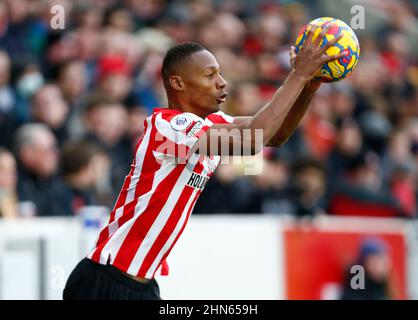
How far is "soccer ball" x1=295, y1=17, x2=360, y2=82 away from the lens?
5441 millimetres

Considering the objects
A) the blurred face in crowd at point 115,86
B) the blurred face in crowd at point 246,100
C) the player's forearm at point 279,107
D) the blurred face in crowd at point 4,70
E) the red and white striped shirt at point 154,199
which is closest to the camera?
the player's forearm at point 279,107

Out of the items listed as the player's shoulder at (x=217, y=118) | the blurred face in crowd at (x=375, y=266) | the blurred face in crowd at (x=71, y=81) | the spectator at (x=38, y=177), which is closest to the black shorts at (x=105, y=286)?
the player's shoulder at (x=217, y=118)

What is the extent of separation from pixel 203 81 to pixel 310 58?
69cm

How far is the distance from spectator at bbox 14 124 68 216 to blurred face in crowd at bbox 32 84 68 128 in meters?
0.73

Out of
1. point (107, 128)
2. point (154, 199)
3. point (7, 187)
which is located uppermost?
point (107, 128)

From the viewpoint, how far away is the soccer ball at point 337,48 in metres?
5.44

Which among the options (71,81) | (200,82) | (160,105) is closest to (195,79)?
(200,82)

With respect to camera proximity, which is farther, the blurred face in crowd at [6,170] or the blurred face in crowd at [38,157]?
the blurred face in crowd at [38,157]

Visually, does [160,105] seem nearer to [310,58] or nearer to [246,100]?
[246,100]

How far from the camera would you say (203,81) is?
5.65 m

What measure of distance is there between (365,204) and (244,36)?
4071mm

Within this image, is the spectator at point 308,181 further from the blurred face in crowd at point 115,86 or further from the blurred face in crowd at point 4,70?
the blurred face in crowd at point 4,70

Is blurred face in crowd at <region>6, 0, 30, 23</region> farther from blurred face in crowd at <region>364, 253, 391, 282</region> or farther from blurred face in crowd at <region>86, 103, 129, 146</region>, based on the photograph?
blurred face in crowd at <region>364, 253, 391, 282</region>

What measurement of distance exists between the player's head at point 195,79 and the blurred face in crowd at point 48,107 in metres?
4.07
